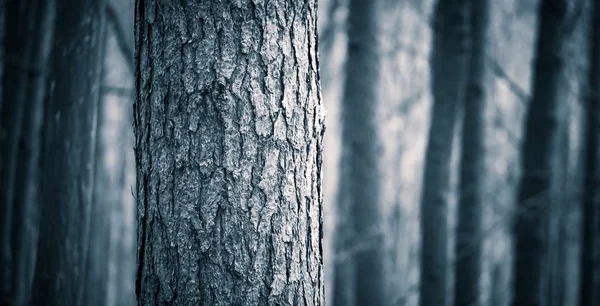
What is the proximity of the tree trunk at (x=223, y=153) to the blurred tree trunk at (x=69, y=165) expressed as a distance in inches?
79.5

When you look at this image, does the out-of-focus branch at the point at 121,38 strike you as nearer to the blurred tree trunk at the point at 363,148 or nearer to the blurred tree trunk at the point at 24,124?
the blurred tree trunk at the point at 24,124

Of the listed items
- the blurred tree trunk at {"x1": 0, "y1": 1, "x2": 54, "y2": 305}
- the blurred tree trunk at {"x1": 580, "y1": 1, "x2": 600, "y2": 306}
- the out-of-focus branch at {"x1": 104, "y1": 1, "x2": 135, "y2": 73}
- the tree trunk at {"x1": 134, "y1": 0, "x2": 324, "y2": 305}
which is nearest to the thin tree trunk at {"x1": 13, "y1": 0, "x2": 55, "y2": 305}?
the blurred tree trunk at {"x1": 0, "y1": 1, "x2": 54, "y2": 305}

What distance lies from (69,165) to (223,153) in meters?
2.33

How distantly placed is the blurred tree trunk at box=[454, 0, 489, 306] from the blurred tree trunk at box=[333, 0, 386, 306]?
1.22 meters

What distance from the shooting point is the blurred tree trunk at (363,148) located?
18.6 feet

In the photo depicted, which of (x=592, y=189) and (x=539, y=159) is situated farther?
(x=592, y=189)

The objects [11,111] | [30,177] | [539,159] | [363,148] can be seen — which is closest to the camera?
[30,177]

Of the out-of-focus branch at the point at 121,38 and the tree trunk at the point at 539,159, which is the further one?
the out-of-focus branch at the point at 121,38

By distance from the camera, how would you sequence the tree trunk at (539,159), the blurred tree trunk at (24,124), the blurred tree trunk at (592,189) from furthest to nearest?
the blurred tree trunk at (592,189) → the tree trunk at (539,159) → the blurred tree trunk at (24,124)

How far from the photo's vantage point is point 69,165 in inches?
123

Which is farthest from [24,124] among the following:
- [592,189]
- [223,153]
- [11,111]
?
[592,189]

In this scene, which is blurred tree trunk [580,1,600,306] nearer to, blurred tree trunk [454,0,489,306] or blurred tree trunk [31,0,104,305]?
blurred tree trunk [454,0,489,306]

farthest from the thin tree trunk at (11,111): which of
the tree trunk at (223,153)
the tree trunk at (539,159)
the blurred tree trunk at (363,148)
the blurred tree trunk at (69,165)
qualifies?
the tree trunk at (539,159)

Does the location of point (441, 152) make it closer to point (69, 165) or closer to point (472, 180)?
point (472, 180)
